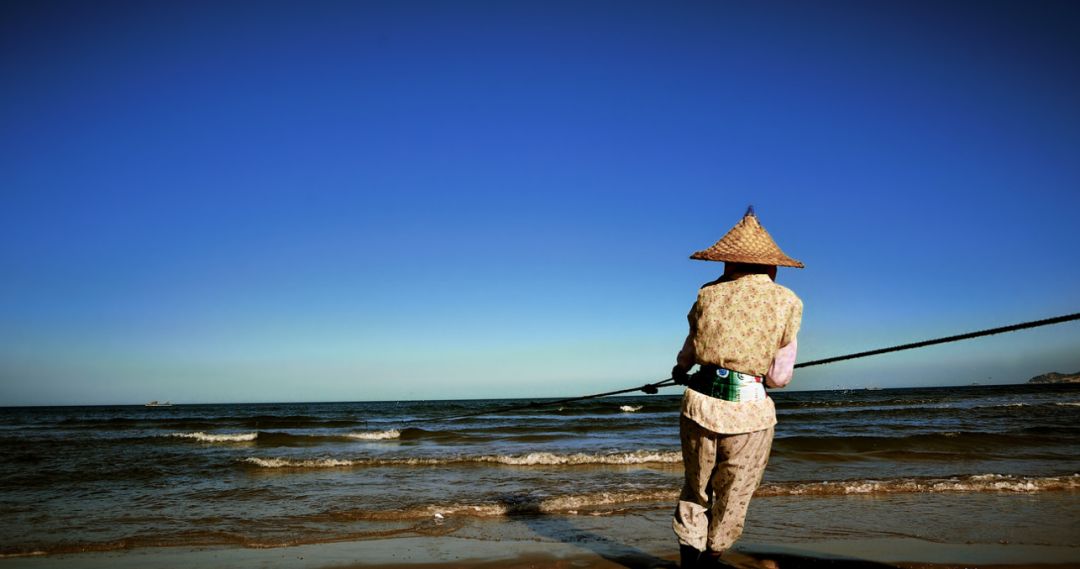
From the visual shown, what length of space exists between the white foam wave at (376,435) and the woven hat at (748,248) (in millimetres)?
15652

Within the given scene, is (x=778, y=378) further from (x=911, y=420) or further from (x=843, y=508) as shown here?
(x=911, y=420)

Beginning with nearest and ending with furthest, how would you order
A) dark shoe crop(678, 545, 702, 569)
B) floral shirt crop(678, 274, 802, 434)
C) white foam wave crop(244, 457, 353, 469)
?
1. floral shirt crop(678, 274, 802, 434)
2. dark shoe crop(678, 545, 702, 569)
3. white foam wave crop(244, 457, 353, 469)

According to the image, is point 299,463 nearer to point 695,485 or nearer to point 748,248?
point 695,485

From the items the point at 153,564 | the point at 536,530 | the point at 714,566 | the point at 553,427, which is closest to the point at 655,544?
the point at 536,530

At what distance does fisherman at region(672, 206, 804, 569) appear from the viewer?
2.82 meters

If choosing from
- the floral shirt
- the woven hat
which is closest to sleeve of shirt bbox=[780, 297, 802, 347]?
the floral shirt

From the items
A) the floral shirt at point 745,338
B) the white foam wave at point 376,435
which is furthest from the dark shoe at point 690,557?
the white foam wave at point 376,435

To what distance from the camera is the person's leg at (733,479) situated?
9.64 feet

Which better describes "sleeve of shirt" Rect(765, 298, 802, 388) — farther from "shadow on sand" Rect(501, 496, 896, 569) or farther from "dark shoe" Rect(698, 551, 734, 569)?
"shadow on sand" Rect(501, 496, 896, 569)

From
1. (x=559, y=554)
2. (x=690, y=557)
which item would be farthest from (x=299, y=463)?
(x=690, y=557)

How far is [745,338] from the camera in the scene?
9.20 feet

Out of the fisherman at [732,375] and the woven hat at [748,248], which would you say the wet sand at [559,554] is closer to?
the fisherman at [732,375]

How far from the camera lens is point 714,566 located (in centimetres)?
323

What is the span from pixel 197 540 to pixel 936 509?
21.3 ft
